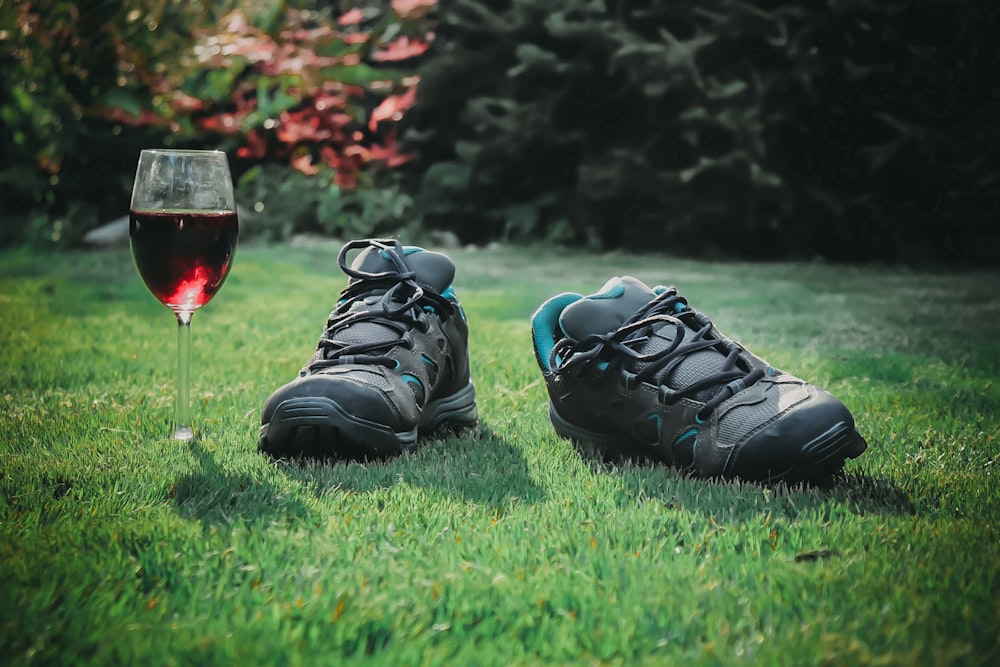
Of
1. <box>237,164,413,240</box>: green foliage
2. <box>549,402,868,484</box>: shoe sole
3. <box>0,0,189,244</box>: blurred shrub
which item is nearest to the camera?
<box>549,402,868,484</box>: shoe sole

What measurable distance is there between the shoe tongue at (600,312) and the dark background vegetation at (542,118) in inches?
169

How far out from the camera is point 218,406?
7.46ft

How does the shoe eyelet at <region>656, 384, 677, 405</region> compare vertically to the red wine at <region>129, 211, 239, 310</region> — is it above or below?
below

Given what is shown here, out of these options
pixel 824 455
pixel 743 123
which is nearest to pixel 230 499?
pixel 824 455

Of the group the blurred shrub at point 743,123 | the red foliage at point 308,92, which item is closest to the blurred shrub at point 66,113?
the red foliage at point 308,92

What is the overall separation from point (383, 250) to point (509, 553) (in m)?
1.03

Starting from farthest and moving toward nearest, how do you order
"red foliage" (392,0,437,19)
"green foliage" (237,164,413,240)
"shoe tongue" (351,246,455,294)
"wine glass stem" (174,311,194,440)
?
"red foliage" (392,0,437,19)
"green foliage" (237,164,413,240)
"shoe tongue" (351,246,455,294)
"wine glass stem" (174,311,194,440)

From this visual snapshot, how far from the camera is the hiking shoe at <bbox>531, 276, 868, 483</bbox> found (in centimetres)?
159

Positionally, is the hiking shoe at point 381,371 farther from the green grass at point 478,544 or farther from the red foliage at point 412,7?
the red foliage at point 412,7

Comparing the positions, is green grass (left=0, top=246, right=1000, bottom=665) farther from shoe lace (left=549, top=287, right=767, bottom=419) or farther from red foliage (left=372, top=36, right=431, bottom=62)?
red foliage (left=372, top=36, right=431, bottom=62)

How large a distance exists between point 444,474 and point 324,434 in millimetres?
249

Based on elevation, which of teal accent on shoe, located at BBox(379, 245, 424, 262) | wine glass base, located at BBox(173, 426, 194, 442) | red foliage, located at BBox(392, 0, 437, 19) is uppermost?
red foliage, located at BBox(392, 0, 437, 19)

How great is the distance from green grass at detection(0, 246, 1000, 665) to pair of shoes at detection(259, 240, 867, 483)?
2.4 inches

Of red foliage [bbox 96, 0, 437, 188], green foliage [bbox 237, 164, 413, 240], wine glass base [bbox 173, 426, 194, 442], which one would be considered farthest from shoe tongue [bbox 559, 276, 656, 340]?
red foliage [bbox 96, 0, 437, 188]
